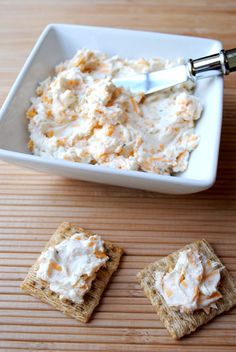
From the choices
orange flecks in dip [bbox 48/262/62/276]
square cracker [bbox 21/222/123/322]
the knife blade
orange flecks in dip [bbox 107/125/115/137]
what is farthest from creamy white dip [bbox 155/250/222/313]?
the knife blade

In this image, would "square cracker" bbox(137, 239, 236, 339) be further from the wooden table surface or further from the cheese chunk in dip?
the cheese chunk in dip

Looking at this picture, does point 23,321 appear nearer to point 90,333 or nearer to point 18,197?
point 90,333

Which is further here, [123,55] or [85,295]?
[123,55]

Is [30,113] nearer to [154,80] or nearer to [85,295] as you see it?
[154,80]

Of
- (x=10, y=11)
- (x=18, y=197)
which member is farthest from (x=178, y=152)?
(x=10, y=11)

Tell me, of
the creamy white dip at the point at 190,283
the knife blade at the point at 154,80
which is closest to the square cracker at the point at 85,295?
the creamy white dip at the point at 190,283

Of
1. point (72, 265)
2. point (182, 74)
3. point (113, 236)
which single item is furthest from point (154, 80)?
point (72, 265)

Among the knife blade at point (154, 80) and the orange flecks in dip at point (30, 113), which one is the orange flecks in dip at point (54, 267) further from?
the knife blade at point (154, 80)
